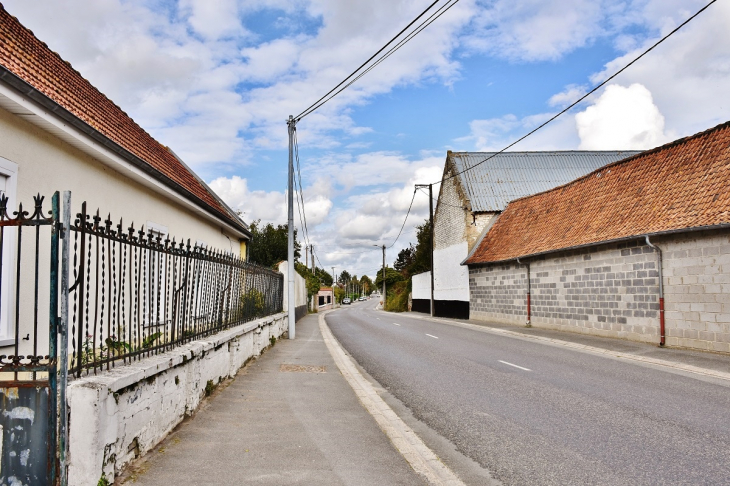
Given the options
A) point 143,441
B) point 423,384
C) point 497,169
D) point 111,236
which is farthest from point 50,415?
point 497,169

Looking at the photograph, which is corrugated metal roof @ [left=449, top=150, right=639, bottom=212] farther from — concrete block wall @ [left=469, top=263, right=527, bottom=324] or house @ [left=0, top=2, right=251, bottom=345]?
house @ [left=0, top=2, right=251, bottom=345]

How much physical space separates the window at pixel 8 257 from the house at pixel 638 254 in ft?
42.3

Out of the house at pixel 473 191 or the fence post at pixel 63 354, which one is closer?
the fence post at pixel 63 354

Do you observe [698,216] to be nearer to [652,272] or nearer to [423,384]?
[652,272]

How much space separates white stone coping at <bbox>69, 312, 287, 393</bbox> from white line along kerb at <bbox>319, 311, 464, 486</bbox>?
2226 mm

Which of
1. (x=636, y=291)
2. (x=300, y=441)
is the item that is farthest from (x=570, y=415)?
(x=636, y=291)

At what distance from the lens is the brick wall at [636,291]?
12781 millimetres

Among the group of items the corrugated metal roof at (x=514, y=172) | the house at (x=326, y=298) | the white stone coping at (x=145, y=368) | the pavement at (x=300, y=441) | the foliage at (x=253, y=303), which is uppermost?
the corrugated metal roof at (x=514, y=172)

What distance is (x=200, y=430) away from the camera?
5.73m

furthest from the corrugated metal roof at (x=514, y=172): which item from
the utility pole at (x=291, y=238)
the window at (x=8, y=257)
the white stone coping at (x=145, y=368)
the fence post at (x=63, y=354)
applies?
the fence post at (x=63, y=354)

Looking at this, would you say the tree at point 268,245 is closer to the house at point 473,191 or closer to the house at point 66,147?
the house at point 473,191

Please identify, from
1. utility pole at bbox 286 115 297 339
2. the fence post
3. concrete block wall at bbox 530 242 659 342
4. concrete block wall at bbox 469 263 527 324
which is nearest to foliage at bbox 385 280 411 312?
concrete block wall at bbox 469 263 527 324

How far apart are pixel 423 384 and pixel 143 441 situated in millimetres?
5294

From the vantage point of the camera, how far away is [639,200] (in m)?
16.9
